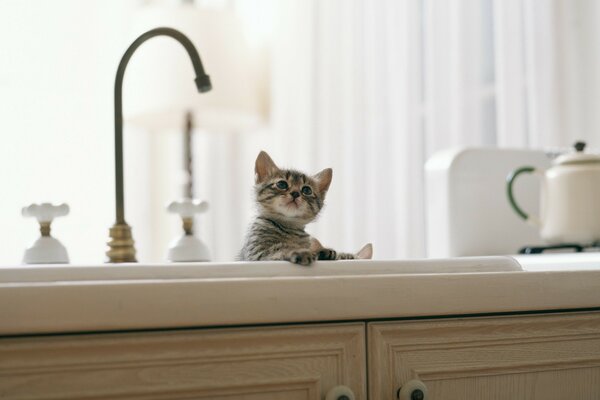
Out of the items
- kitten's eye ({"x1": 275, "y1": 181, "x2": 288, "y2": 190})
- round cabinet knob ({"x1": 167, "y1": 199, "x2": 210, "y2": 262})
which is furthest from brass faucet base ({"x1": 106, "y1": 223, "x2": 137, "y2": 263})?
kitten's eye ({"x1": 275, "y1": 181, "x2": 288, "y2": 190})

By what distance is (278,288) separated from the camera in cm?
66

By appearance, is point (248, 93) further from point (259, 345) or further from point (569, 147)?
point (259, 345)

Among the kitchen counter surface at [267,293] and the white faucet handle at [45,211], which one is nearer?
the kitchen counter surface at [267,293]

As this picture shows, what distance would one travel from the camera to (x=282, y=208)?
97cm

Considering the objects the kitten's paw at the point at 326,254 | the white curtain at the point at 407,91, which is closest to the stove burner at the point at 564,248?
the white curtain at the point at 407,91

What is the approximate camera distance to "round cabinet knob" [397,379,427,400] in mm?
705

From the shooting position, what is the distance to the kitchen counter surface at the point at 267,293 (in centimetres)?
61

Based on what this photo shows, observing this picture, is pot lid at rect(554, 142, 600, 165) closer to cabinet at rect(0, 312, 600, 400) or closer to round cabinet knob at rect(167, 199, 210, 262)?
cabinet at rect(0, 312, 600, 400)

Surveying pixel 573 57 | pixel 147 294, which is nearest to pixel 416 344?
pixel 147 294

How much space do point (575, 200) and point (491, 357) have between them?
22.4 inches

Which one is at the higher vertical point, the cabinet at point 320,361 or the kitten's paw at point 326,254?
the kitten's paw at point 326,254

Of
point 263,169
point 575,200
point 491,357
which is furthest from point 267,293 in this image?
point 575,200

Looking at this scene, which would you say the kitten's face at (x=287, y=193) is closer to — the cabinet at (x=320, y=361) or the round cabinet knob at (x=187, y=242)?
the round cabinet knob at (x=187, y=242)

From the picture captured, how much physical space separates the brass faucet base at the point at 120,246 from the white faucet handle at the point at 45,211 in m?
0.08
